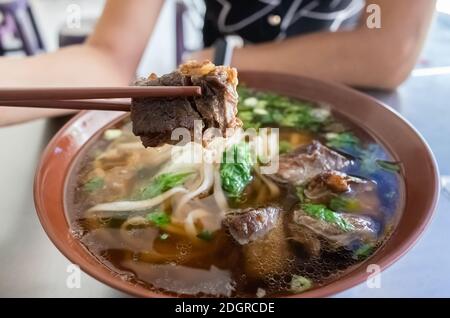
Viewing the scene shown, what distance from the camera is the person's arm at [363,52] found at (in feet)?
6.03

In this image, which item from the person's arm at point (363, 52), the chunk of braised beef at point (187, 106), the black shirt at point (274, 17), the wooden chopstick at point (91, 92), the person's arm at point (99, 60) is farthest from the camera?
the black shirt at point (274, 17)

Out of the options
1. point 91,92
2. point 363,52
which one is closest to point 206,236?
point 91,92

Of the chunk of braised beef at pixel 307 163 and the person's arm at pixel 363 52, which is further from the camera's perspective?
the person's arm at pixel 363 52

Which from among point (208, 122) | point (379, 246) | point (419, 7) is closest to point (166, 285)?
point (208, 122)

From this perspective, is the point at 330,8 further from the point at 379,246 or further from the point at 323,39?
the point at 379,246

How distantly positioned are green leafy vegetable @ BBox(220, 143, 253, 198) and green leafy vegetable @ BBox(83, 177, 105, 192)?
1.07 ft

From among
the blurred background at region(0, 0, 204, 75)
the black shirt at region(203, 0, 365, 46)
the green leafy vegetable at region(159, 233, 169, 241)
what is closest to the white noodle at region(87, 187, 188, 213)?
the green leafy vegetable at region(159, 233, 169, 241)

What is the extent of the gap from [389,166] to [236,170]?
417 millimetres

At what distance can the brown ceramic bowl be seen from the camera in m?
0.90

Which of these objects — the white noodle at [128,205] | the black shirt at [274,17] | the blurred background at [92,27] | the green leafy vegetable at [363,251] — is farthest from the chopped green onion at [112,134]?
the black shirt at [274,17]

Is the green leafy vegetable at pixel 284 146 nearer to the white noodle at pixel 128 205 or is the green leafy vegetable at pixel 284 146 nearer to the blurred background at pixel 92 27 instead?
the white noodle at pixel 128 205

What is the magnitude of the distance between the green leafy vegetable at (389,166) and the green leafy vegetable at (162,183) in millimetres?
528

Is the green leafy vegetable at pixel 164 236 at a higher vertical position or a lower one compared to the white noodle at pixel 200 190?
lower

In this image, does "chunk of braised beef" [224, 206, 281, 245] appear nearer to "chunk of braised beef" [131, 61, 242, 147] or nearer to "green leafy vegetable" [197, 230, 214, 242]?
"green leafy vegetable" [197, 230, 214, 242]
